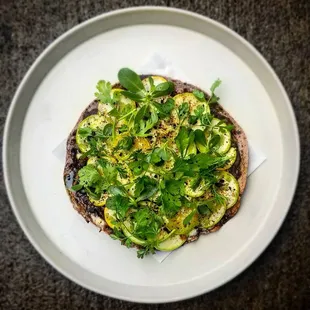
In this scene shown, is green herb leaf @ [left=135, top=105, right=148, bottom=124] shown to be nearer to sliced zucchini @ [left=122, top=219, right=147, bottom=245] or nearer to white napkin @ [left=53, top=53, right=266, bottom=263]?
white napkin @ [left=53, top=53, right=266, bottom=263]

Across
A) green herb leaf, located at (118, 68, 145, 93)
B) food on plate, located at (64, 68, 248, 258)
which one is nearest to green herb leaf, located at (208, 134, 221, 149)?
food on plate, located at (64, 68, 248, 258)

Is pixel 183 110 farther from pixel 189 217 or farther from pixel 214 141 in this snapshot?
pixel 189 217

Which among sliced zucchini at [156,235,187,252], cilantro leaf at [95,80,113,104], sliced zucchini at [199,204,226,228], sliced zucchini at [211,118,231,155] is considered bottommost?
sliced zucchini at [156,235,187,252]

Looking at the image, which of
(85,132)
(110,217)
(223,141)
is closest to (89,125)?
(85,132)

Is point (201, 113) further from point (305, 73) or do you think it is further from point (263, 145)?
point (305, 73)

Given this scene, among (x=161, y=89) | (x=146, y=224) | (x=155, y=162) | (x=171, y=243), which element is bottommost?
(x=171, y=243)

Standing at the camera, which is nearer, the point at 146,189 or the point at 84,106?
the point at 146,189

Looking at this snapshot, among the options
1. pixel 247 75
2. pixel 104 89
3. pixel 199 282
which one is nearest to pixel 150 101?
pixel 104 89
